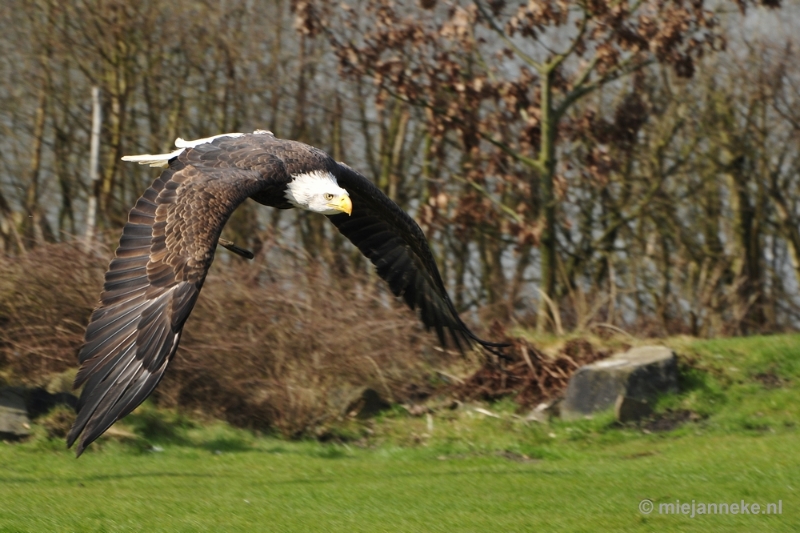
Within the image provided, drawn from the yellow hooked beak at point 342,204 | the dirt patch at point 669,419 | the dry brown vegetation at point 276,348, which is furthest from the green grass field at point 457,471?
the yellow hooked beak at point 342,204

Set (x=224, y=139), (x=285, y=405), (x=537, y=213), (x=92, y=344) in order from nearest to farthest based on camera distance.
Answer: (x=92, y=344) < (x=224, y=139) < (x=285, y=405) < (x=537, y=213)

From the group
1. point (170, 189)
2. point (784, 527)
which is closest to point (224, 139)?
point (170, 189)

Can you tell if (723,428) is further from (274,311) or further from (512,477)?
(274,311)

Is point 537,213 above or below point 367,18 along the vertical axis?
below

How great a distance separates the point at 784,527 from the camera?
657 centimetres

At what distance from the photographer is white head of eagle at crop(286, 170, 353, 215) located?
6.95 metres

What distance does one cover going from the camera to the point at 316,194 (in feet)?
22.9

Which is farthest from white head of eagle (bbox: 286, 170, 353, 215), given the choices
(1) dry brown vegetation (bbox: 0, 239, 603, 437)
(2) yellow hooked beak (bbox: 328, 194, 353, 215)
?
(1) dry brown vegetation (bbox: 0, 239, 603, 437)

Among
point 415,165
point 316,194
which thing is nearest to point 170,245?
point 316,194

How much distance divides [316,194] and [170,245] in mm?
1186

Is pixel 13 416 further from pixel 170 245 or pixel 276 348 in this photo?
pixel 170 245

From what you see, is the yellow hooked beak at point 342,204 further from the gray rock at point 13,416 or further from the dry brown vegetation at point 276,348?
the gray rock at point 13,416

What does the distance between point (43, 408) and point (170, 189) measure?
3.84 meters

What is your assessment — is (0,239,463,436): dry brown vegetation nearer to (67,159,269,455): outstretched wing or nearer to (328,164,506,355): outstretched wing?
(328,164,506,355): outstretched wing
